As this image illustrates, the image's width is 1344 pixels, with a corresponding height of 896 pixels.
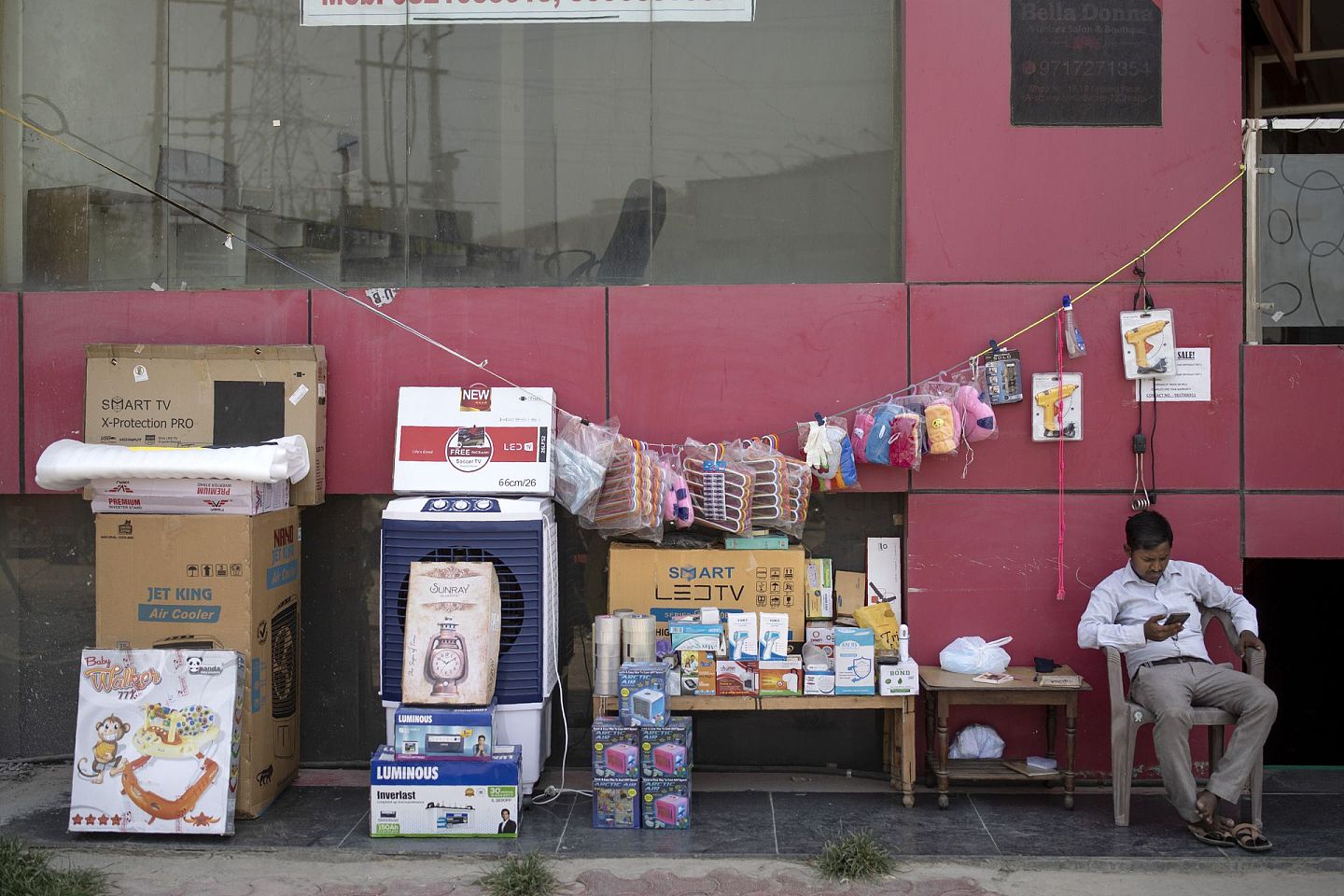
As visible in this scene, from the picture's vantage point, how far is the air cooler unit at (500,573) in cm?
540

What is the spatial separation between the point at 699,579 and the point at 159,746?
2677mm

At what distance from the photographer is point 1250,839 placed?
5.00 m

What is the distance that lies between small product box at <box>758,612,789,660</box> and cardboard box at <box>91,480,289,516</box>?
2.56m

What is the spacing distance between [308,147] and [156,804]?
3538 mm

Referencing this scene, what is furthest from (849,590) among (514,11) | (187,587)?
(514,11)

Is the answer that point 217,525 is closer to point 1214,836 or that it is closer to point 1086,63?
point 1214,836

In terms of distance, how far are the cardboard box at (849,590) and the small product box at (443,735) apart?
2.05 metres

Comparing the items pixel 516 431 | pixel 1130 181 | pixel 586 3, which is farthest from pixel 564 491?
pixel 1130 181

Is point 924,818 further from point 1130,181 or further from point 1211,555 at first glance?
point 1130,181

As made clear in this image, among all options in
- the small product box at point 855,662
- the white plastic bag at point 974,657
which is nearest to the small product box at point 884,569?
the white plastic bag at point 974,657

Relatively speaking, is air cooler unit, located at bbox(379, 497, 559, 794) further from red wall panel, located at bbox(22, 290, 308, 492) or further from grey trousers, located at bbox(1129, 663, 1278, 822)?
grey trousers, located at bbox(1129, 663, 1278, 822)

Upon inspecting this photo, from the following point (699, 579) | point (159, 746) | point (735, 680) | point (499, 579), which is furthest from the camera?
point (699, 579)

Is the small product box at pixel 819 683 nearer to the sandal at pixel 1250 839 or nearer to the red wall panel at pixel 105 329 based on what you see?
the sandal at pixel 1250 839

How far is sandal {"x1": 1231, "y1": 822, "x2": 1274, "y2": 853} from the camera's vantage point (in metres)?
4.98
